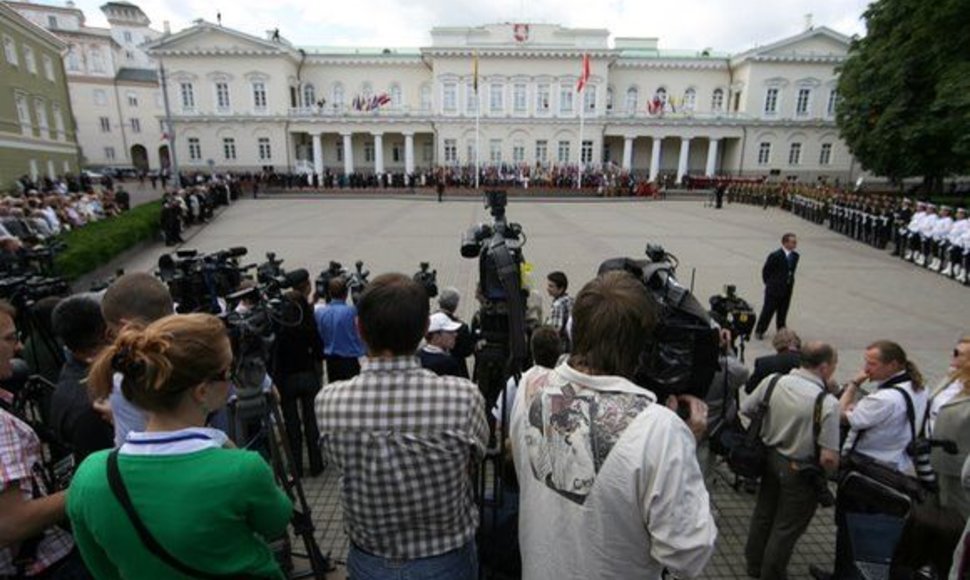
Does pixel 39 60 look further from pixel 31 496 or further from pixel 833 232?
pixel 833 232

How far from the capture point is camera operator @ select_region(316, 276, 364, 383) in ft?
16.1

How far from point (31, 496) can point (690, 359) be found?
8.84ft

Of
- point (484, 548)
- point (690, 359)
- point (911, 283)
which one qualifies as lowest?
point (911, 283)

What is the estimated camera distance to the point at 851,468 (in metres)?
3.53

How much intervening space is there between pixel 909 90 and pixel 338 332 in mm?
33010

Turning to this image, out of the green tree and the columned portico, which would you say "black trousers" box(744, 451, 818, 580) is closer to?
the green tree

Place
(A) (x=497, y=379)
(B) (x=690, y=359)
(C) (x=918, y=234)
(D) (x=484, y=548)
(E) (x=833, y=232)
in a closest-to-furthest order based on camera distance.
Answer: (B) (x=690, y=359) → (D) (x=484, y=548) → (A) (x=497, y=379) → (C) (x=918, y=234) → (E) (x=833, y=232)

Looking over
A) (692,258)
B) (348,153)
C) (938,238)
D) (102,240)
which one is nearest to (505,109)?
(348,153)

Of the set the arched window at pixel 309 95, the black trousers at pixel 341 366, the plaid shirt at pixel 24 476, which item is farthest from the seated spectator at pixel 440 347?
the arched window at pixel 309 95

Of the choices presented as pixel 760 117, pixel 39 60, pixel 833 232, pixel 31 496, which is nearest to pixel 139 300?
pixel 31 496

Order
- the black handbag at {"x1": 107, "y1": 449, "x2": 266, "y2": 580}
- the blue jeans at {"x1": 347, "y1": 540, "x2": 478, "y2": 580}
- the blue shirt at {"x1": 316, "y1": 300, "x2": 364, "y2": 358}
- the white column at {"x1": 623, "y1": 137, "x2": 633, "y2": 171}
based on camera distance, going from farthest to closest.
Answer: the white column at {"x1": 623, "y1": 137, "x2": 633, "y2": 171} → the blue shirt at {"x1": 316, "y1": 300, "x2": 364, "y2": 358} → the blue jeans at {"x1": 347, "y1": 540, "x2": 478, "y2": 580} → the black handbag at {"x1": 107, "y1": 449, "x2": 266, "y2": 580}

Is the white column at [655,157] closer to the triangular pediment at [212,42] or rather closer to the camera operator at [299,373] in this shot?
the triangular pediment at [212,42]

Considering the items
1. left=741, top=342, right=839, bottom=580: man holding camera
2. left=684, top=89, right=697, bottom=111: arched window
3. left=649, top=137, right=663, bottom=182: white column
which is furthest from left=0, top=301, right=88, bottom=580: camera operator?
left=684, top=89, right=697, bottom=111: arched window

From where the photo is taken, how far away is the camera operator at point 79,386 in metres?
2.41
